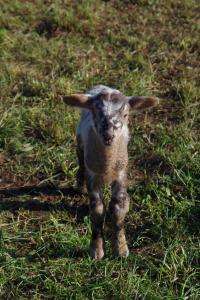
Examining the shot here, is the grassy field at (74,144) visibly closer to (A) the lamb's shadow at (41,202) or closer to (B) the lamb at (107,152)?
(A) the lamb's shadow at (41,202)

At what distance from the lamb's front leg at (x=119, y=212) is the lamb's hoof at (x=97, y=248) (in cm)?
11

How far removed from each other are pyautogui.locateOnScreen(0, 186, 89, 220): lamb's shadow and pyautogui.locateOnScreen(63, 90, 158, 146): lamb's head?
1.33 meters

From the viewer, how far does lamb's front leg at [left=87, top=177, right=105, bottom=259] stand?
491 centimetres

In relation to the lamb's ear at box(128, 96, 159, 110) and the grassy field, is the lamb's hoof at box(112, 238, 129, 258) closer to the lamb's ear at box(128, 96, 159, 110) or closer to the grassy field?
the grassy field

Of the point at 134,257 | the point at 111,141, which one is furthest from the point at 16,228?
the point at 111,141

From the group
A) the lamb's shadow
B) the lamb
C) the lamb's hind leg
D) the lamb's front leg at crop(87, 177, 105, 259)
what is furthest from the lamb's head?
the lamb's shadow

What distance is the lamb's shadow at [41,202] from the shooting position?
5754 millimetres

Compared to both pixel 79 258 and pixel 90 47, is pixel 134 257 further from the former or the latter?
pixel 90 47

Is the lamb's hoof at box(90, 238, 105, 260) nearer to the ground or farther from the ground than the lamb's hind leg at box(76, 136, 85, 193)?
nearer to the ground

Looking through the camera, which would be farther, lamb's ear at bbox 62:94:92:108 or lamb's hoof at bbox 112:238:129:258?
lamb's hoof at bbox 112:238:129:258

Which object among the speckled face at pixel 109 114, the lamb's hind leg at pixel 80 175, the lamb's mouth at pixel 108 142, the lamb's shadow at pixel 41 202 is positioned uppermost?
the speckled face at pixel 109 114

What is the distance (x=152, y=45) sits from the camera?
869 centimetres

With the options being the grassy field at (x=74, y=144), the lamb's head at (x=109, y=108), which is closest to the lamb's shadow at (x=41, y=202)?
the grassy field at (x=74, y=144)

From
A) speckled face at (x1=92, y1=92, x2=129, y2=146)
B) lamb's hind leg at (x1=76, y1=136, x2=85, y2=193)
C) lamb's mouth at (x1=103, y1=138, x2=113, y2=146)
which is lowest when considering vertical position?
lamb's hind leg at (x1=76, y1=136, x2=85, y2=193)
